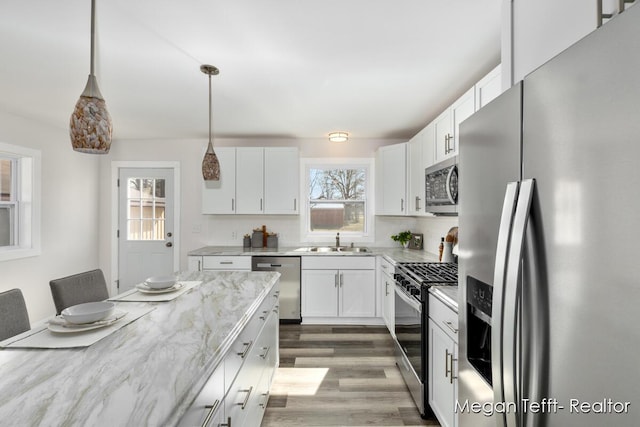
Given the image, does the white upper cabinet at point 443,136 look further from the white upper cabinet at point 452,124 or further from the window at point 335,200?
the window at point 335,200

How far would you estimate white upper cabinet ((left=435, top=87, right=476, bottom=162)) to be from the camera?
2203 mm

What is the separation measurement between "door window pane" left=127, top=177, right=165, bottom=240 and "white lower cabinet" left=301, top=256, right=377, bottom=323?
91.3 inches

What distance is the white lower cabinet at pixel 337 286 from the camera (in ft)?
12.8

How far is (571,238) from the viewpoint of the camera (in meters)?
0.61

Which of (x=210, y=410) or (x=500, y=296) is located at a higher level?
(x=500, y=296)

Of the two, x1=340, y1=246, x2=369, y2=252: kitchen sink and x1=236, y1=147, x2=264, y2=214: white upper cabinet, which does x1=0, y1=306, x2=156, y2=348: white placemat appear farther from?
x1=340, y1=246, x2=369, y2=252: kitchen sink

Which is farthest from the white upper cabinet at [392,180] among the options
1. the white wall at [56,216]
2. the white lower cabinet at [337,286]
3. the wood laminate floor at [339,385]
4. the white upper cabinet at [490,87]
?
the white wall at [56,216]

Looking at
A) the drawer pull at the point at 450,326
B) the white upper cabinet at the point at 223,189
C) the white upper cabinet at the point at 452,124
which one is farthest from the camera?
the white upper cabinet at the point at 223,189

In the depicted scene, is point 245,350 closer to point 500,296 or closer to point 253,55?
point 500,296

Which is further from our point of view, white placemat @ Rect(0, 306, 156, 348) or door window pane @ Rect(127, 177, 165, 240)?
door window pane @ Rect(127, 177, 165, 240)

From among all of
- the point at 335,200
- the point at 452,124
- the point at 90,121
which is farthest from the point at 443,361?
the point at 335,200

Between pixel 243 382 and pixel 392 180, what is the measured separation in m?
3.07

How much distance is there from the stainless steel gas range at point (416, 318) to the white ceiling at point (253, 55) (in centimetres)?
155

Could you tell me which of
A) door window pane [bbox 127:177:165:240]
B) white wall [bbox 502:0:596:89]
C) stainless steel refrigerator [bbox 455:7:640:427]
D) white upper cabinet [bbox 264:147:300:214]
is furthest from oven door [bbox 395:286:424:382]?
door window pane [bbox 127:177:165:240]
